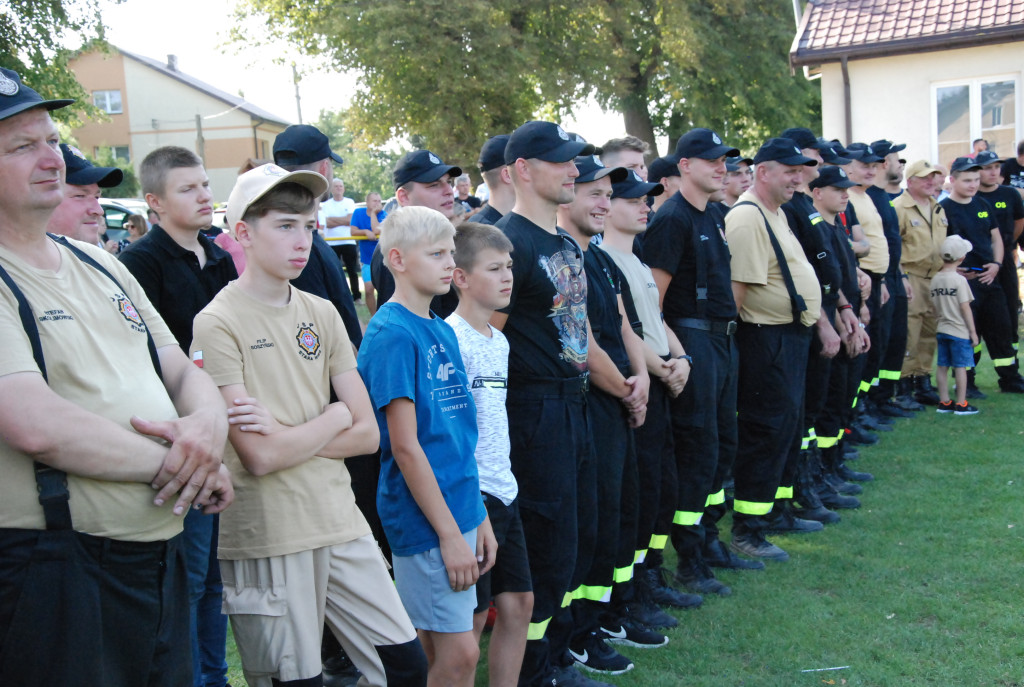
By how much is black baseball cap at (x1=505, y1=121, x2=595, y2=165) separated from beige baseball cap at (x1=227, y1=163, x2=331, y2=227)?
1248mm

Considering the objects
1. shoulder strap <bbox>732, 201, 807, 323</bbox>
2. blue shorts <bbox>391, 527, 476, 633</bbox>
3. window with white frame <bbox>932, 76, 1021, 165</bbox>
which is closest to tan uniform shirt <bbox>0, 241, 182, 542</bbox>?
blue shorts <bbox>391, 527, 476, 633</bbox>

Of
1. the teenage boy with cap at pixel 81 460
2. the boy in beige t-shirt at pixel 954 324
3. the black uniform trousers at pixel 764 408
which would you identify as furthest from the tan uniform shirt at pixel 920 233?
the teenage boy with cap at pixel 81 460

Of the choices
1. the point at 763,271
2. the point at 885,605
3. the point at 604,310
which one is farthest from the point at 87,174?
the point at 885,605

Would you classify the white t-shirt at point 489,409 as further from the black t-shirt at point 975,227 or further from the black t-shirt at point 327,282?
the black t-shirt at point 975,227

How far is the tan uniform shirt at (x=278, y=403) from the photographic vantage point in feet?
10.0

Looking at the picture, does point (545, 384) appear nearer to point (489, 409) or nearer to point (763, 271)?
point (489, 409)

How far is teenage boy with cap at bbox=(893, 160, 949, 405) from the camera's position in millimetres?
10461

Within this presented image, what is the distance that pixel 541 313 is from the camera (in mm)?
4254

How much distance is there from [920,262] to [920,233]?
0.32 meters

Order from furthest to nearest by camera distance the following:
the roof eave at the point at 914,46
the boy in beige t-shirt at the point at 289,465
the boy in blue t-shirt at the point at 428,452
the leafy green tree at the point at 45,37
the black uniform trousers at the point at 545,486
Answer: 1. the roof eave at the point at 914,46
2. the leafy green tree at the point at 45,37
3. the black uniform trousers at the point at 545,486
4. the boy in blue t-shirt at the point at 428,452
5. the boy in beige t-shirt at the point at 289,465

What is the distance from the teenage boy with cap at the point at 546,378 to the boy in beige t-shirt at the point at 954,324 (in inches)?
274

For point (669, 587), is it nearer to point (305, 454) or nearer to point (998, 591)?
point (998, 591)

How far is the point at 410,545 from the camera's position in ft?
11.3

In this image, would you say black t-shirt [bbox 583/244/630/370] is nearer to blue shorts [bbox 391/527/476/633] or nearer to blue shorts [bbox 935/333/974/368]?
blue shorts [bbox 391/527/476/633]
